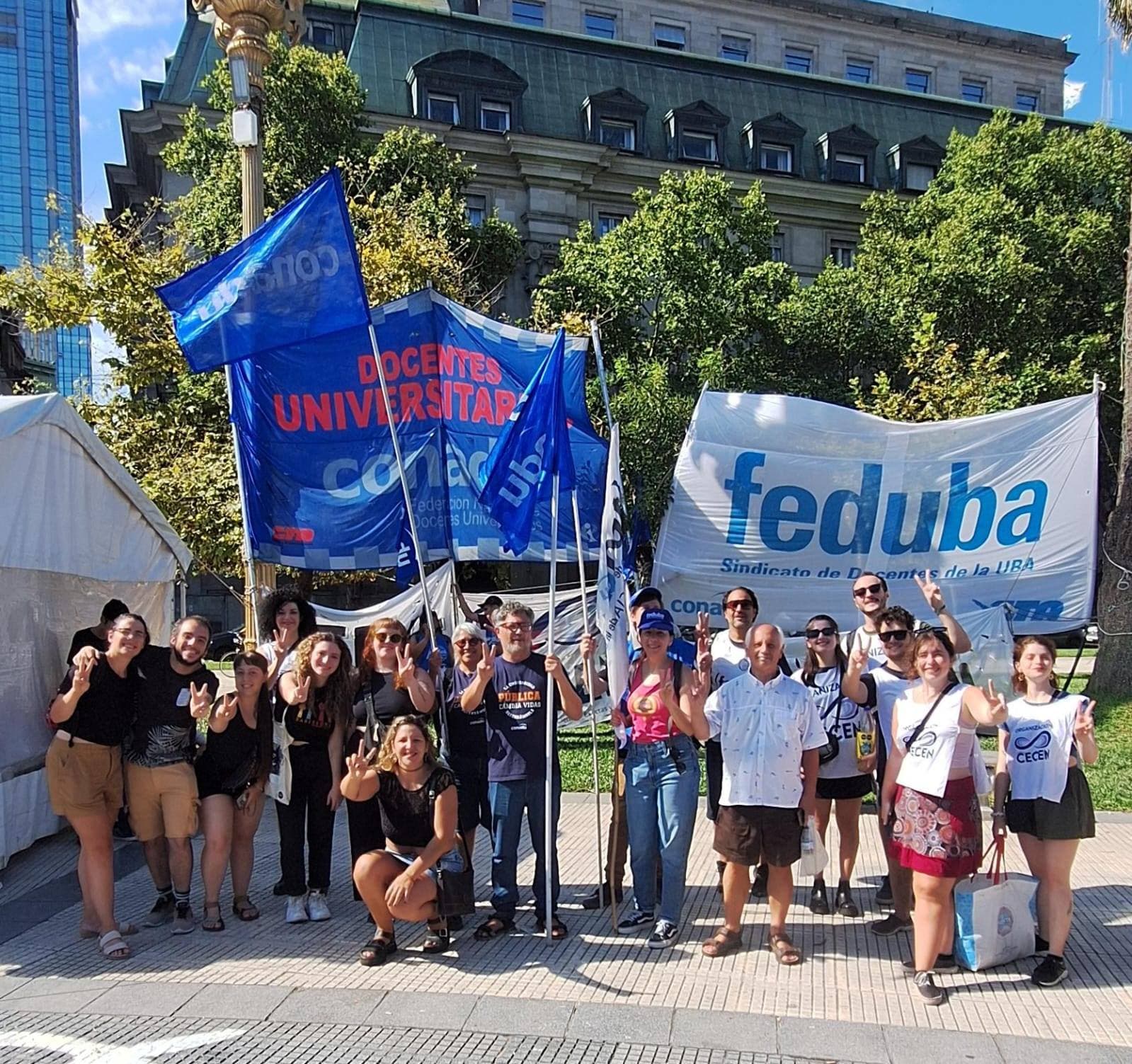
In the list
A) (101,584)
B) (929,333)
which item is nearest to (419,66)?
(929,333)

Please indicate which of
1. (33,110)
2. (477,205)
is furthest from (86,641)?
(33,110)

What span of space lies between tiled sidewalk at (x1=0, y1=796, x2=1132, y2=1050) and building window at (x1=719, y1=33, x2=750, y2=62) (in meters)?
41.1

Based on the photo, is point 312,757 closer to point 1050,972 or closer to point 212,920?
point 212,920

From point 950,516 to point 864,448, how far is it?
2.78ft

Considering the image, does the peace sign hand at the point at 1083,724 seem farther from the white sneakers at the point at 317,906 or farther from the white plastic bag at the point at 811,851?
the white sneakers at the point at 317,906

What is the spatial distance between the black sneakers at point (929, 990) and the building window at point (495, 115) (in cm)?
3025

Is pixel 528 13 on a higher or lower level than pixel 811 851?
higher

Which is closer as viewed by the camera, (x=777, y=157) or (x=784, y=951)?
(x=784, y=951)

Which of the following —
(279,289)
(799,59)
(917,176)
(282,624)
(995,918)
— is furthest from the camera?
(799,59)

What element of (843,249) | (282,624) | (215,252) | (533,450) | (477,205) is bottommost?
(282,624)

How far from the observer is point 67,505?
23.3 ft

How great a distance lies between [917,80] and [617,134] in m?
17.8

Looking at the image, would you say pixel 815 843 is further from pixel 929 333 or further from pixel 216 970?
pixel 929 333

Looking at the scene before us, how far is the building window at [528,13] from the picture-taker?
3709 cm
